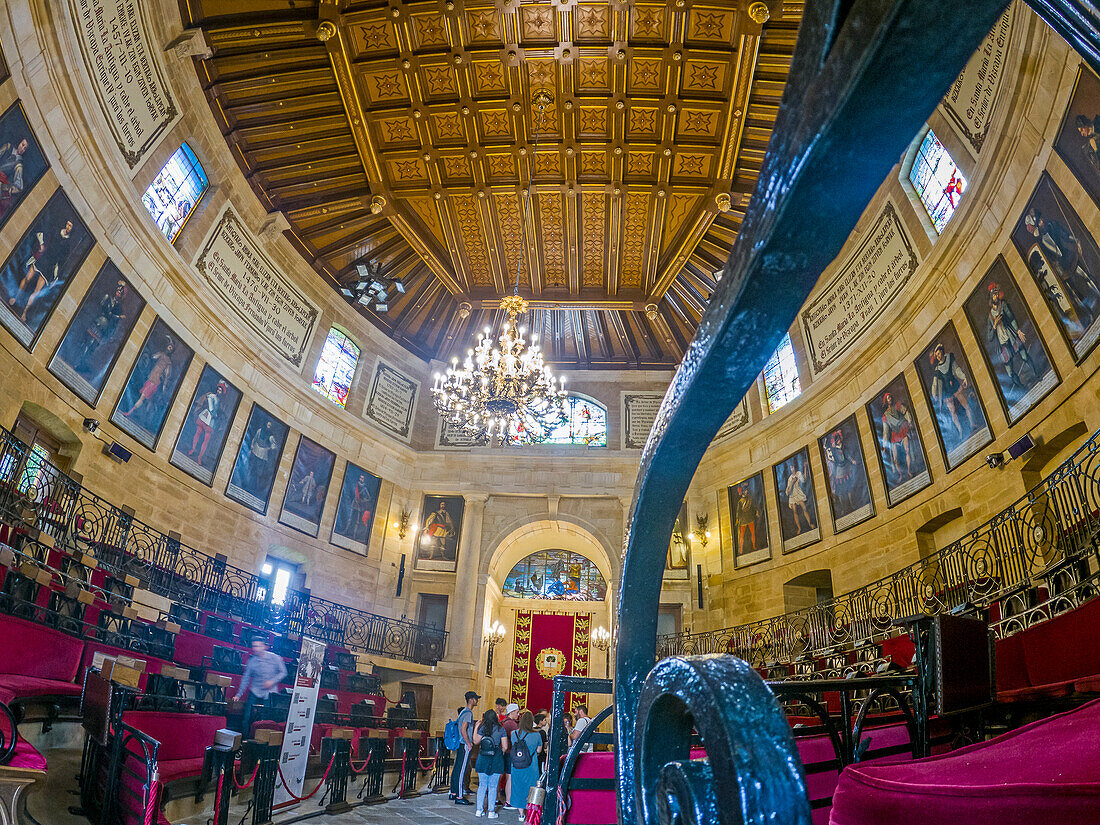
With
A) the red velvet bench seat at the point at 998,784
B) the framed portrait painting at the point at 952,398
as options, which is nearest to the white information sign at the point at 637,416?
the framed portrait painting at the point at 952,398

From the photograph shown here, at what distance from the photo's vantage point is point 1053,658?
4246mm

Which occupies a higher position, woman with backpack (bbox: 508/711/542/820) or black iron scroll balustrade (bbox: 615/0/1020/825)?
black iron scroll balustrade (bbox: 615/0/1020/825)

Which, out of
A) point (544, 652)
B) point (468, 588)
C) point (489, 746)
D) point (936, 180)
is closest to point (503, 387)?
point (489, 746)

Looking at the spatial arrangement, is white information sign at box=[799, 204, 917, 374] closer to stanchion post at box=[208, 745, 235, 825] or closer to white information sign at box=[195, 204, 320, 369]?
white information sign at box=[195, 204, 320, 369]

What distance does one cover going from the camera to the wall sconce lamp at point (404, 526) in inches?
670

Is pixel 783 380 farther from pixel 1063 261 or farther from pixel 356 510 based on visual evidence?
pixel 356 510

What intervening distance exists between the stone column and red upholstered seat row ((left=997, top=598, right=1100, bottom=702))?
1249cm

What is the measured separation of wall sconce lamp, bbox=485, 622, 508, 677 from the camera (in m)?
16.9

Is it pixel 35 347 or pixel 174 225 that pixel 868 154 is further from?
pixel 174 225

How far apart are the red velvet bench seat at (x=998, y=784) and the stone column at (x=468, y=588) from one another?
15.2m

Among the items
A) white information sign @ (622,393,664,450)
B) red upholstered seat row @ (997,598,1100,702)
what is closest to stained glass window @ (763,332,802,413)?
white information sign @ (622,393,664,450)

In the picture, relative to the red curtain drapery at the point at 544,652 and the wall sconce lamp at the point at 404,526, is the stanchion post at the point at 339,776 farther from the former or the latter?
the red curtain drapery at the point at 544,652

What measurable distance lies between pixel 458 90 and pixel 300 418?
8127 millimetres

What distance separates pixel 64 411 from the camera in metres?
9.75
